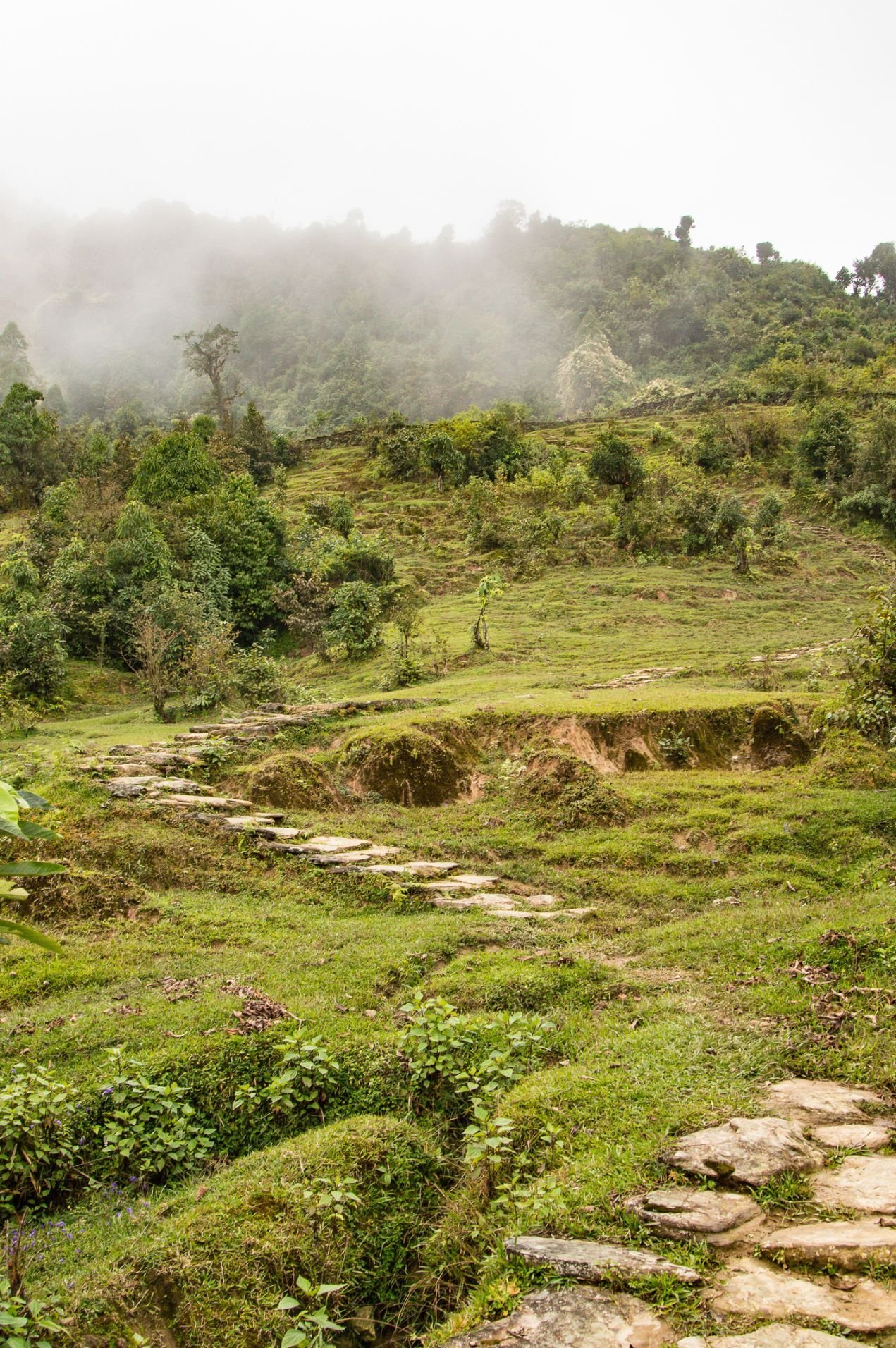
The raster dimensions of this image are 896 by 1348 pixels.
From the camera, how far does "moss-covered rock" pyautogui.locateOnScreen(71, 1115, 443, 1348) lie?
3744 mm

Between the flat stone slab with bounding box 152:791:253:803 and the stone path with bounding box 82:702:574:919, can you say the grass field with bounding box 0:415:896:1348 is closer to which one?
the stone path with bounding box 82:702:574:919

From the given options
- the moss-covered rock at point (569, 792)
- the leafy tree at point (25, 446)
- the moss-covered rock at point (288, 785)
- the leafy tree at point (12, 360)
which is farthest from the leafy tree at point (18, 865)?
the leafy tree at point (12, 360)

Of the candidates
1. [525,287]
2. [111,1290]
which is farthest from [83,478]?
[525,287]

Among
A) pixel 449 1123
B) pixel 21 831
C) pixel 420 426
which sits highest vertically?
pixel 420 426

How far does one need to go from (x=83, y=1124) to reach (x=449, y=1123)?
2.47 meters

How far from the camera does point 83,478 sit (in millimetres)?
39188

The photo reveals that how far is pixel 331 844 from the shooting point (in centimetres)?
1054

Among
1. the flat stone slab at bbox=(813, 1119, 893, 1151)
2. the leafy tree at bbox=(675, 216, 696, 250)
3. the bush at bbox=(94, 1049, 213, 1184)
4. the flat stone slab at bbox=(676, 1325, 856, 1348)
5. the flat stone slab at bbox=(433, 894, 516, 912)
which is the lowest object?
the flat stone slab at bbox=(433, 894, 516, 912)

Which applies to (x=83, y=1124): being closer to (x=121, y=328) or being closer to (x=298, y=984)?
(x=298, y=984)

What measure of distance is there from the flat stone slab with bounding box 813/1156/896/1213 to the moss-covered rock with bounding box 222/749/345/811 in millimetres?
9459

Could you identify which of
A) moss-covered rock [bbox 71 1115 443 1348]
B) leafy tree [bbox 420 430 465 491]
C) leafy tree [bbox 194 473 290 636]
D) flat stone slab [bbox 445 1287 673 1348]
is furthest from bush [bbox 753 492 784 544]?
flat stone slab [bbox 445 1287 673 1348]

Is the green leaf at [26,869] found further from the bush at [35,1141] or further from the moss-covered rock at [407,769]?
the moss-covered rock at [407,769]

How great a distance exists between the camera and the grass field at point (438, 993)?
13.3 ft

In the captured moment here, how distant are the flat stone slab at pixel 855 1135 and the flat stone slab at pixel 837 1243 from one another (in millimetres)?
803
